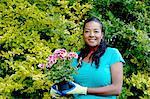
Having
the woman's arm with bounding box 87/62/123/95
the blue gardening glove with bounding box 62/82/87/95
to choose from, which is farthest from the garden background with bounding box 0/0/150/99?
the woman's arm with bounding box 87/62/123/95

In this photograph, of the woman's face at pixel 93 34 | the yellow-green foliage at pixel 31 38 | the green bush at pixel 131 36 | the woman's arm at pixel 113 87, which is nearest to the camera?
the woman's arm at pixel 113 87

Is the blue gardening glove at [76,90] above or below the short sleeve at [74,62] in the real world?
below

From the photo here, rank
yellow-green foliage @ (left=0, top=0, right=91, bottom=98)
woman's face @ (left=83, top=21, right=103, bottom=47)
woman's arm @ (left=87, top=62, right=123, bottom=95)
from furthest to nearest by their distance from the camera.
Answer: yellow-green foliage @ (left=0, top=0, right=91, bottom=98)
woman's face @ (left=83, top=21, right=103, bottom=47)
woman's arm @ (left=87, top=62, right=123, bottom=95)

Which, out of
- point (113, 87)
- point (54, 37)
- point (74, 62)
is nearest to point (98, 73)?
point (113, 87)

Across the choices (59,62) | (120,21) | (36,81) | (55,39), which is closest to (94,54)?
(59,62)

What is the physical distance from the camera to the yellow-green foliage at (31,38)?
3639mm

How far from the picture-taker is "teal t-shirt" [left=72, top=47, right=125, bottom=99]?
2.62 metres

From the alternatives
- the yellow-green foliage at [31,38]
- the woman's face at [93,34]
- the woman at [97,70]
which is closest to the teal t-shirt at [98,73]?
the woman at [97,70]

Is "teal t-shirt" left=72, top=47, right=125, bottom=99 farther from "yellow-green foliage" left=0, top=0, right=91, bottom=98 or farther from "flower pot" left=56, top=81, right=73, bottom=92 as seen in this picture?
"yellow-green foliage" left=0, top=0, right=91, bottom=98

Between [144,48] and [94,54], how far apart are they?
1.32m

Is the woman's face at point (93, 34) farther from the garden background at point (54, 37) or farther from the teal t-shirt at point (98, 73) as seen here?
the garden background at point (54, 37)

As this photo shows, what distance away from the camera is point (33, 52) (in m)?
3.82

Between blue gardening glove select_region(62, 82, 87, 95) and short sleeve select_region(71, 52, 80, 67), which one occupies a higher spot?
short sleeve select_region(71, 52, 80, 67)

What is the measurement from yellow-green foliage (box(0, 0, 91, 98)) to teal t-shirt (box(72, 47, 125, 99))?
0.83 m
